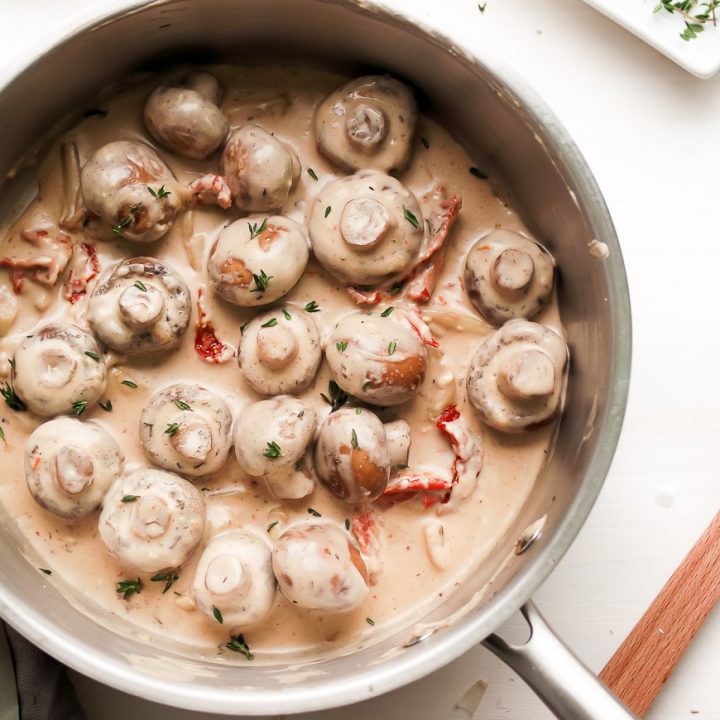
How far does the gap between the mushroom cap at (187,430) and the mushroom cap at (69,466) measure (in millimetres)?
84

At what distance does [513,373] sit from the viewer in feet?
5.62

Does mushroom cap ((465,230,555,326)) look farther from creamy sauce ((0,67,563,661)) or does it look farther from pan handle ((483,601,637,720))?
pan handle ((483,601,637,720))

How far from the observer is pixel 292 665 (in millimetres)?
1760

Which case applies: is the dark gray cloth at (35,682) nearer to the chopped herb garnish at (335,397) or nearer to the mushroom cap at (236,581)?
the mushroom cap at (236,581)

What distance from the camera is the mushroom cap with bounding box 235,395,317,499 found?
1686 millimetres

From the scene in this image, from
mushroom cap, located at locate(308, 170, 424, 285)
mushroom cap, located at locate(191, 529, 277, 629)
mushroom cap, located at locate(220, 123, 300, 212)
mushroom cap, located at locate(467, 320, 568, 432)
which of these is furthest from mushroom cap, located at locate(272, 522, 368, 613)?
mushroom cap, located at locate(220, 123, 300, 212)

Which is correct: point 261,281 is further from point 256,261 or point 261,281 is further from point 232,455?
point 232,455

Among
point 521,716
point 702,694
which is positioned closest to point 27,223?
point 521,716

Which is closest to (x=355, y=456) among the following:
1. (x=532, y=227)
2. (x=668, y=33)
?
(x=532, y=227)

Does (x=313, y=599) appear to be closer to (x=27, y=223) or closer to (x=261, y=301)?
(x=261, y=301)

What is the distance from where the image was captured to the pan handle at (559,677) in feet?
4.72

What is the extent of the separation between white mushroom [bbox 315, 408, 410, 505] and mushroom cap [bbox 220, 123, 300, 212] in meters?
0.43

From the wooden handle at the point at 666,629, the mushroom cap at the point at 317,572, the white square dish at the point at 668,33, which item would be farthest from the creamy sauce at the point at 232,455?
the white square dish at the point at 668,33

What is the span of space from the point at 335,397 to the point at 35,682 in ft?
2.59
